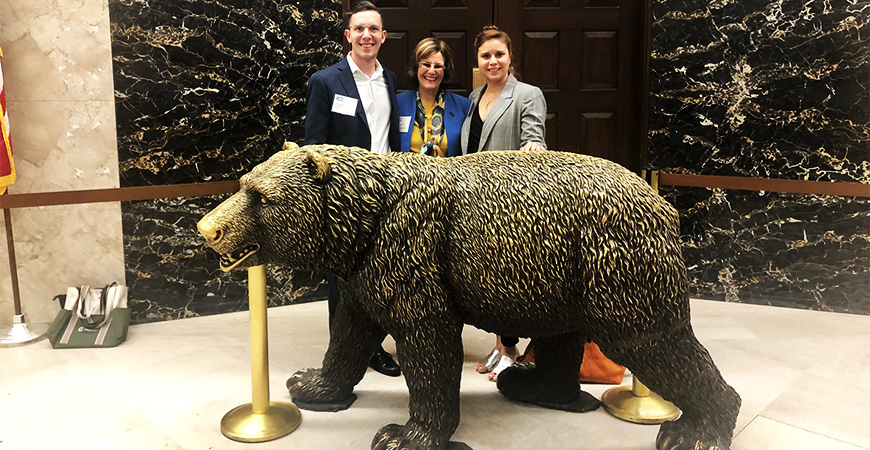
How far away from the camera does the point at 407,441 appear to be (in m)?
2.42

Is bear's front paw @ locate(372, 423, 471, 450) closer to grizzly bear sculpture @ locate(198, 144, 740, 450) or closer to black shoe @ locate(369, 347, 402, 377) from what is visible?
grizzly bear sculpture @ locate(198, 144, 740, 450)

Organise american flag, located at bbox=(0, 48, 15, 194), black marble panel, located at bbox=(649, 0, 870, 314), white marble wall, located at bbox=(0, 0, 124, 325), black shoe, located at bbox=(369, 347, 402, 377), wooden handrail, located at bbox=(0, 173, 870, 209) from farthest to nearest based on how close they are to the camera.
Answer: black marble panel, located at bbox=(649, 0, 870, 314) < white marble wall, located at bbox=(0, 0, 124, 325) < american flag, located at bbox=(0, 48, 15, 194) < black shoe, located at bbox=(369, 347, 402, 377) < wooden handrail, located at bbox=(0, 173, 870, 209)

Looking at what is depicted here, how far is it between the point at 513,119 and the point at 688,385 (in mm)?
1496

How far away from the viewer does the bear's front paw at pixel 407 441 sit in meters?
2.41

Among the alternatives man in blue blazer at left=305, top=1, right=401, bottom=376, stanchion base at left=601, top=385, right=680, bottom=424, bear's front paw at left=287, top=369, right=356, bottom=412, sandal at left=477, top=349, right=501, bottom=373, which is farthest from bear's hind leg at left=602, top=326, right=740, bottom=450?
man in blue blazer at left=305, top=1, right=401, bottom=376

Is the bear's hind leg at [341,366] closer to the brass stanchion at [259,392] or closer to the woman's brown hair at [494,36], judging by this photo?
the brass stanchion at [259,392]

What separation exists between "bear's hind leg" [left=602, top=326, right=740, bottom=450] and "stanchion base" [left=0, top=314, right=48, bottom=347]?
357 centimetres

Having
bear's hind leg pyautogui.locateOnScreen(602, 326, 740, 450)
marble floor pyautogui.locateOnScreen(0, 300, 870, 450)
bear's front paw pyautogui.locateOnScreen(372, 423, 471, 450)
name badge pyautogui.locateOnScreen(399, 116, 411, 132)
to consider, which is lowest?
marble floor pyautogui.locateOnScreen(0, 300, 870, 450)

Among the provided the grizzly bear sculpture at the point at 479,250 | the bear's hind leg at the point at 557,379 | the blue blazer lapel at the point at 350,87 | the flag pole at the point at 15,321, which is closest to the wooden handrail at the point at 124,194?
the flag pole at the point at 15,321

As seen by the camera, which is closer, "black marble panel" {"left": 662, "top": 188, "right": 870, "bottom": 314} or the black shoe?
the black shoe

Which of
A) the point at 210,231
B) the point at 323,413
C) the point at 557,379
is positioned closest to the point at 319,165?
the point at 210,231

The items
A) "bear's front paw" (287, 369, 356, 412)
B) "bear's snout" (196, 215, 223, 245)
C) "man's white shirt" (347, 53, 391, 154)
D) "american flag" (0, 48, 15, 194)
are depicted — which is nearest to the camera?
"bear's snout" (196, 215, 223, 245)

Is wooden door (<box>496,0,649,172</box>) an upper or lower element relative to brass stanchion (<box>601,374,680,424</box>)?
upper

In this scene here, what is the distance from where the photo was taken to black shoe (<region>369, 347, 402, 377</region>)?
→ 3457 mm
